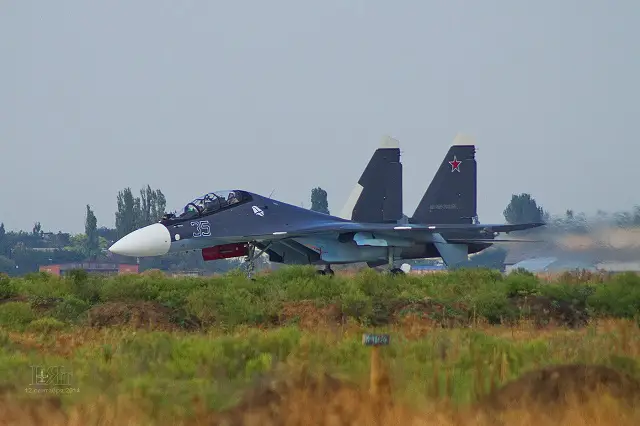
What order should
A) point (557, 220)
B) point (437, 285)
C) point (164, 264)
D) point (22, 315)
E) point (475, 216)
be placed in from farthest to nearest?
point (164, 264), point (475, 216), point (557, 220), point (437, 285), point (22, 315)

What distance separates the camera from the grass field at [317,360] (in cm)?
843

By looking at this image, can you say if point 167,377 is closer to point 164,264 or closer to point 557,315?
point 557,315

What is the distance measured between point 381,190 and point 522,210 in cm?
1621

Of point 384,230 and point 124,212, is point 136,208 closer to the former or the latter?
point 124,212

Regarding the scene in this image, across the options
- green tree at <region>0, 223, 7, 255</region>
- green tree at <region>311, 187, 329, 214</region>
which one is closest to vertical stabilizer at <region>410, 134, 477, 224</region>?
green tree at <region>311, 187, 329, 214</region>

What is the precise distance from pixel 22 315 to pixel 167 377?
828cm

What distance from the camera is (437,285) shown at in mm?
24109

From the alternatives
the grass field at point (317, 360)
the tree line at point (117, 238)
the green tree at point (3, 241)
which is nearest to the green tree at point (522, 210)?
the tree line at point (117, 238)

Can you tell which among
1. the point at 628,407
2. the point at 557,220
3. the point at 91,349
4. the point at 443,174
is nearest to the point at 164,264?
the point at 443,174

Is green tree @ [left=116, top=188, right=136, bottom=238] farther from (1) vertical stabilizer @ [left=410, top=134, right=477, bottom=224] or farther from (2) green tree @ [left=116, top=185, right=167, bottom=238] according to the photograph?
(1) vertical stabilizer @ [left=410, top=134, right=477, bottom=224]

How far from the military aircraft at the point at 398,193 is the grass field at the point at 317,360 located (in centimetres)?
1411

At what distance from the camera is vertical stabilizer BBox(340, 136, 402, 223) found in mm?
34469

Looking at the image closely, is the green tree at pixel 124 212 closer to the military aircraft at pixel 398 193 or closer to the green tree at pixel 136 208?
the green tree at pixel 136 208

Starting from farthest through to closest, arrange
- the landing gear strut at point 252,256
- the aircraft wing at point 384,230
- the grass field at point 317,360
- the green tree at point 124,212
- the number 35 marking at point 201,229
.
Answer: the green tree at point 124,212 < the aircraft wing at point 384,230 < the landing gear strut at point 252,256 < the number 35 marking at point 201,229 < the grass field at point 317,360
